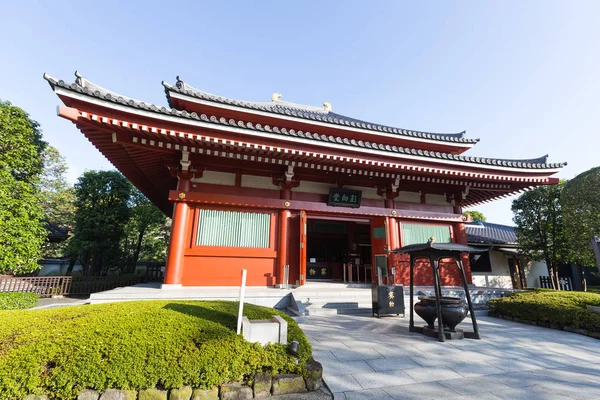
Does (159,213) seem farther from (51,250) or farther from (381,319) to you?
(381,319)

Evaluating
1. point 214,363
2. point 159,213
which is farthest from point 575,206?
point 159,213

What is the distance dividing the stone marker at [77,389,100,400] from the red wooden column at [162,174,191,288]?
5256 millimetres

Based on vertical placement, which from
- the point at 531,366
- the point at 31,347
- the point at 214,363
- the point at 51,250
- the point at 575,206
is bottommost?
the point at 531,366

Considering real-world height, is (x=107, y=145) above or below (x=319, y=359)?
above

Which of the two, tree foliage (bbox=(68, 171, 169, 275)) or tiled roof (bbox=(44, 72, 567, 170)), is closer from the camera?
tiled roof (bbox=(44, 72, 567, 170))

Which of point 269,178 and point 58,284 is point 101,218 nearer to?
point 58,284

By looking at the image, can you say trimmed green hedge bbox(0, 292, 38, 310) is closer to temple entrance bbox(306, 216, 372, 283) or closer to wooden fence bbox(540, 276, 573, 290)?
temple entrance bbox(306, 216, 372, 283)

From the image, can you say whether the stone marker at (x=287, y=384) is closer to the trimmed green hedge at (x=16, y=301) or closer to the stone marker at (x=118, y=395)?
the stone marker at (x=118, y=395)

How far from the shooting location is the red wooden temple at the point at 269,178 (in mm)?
6934

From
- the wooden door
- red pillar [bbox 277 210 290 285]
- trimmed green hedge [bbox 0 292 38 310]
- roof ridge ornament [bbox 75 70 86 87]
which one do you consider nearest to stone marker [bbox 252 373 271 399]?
red pillar [bbox 277 210 290 285]

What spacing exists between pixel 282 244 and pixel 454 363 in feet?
18.8

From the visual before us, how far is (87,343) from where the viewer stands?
9.56 ft

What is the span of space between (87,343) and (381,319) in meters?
6.35

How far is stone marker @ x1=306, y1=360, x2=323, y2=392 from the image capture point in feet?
10.4
